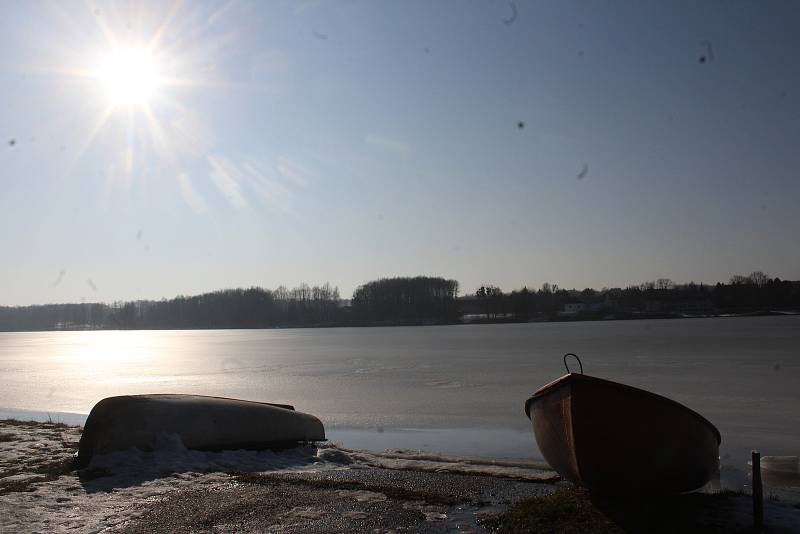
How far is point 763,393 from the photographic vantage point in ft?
51.5

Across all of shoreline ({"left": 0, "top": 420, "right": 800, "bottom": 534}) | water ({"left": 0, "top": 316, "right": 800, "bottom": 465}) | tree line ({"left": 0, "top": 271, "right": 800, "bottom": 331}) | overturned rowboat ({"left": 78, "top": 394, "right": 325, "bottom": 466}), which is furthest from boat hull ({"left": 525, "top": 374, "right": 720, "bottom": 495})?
tree line ({"left": 0, "top": 271, "right": 800, "bottom": 331})

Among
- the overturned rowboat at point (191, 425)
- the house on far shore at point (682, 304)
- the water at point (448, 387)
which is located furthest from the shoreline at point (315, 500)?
the house on far shore at point (682, 304)

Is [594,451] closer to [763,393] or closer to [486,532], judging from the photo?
[486,532]

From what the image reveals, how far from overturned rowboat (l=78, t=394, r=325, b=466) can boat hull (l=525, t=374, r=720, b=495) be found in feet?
16.3

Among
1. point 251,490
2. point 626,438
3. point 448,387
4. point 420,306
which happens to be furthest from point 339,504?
point 420,306

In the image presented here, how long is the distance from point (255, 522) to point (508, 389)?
42.5 ft

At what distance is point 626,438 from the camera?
660 cm

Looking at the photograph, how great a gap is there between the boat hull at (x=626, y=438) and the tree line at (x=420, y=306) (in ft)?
350

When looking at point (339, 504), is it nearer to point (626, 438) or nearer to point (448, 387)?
point (626, 438)

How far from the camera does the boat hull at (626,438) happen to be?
661cm

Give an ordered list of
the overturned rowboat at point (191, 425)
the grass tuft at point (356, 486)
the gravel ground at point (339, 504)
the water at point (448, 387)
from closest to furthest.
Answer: the gravel ground at point (339, 504)
the grass tuft at point (356, 486)
the overturned rowboat at point (191, 425)
the water at point (448, 387)

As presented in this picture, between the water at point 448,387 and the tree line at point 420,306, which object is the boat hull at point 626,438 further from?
the tree line at point 420,306

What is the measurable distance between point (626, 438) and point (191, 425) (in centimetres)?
594

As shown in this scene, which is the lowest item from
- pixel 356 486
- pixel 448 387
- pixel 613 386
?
pixel 448 387
